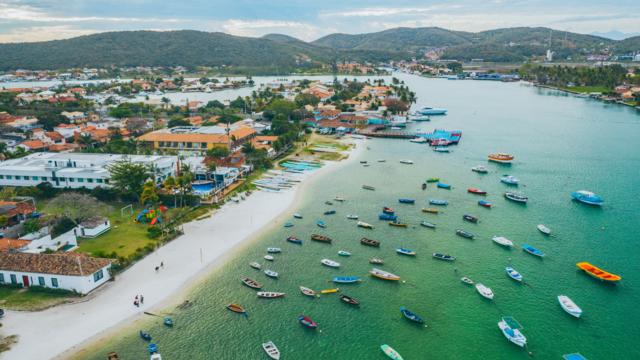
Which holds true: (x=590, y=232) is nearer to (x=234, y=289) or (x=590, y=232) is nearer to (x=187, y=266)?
(x=234, y=289)

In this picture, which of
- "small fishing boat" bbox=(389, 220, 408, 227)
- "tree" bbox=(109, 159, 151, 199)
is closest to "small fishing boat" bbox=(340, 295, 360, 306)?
"small fishing boat" bbox=(389, 220, 408, 227)

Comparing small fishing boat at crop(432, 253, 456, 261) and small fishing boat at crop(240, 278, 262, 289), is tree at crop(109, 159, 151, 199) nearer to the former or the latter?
small fishing boat at crop(240, 278, 262, 289)

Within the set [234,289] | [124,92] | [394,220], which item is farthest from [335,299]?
[124,92]

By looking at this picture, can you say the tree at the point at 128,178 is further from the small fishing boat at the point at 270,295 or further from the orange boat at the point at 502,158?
the orange boat at the point at 502,158

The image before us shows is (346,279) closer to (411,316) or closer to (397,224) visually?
(411,316)

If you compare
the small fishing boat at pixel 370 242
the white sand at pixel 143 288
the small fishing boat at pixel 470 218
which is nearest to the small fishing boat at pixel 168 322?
the white sand at pixel 143 288

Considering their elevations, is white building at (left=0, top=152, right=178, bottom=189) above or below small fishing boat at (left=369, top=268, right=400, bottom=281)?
above

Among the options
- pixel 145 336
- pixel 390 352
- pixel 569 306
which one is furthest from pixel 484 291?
pixel 145 336
